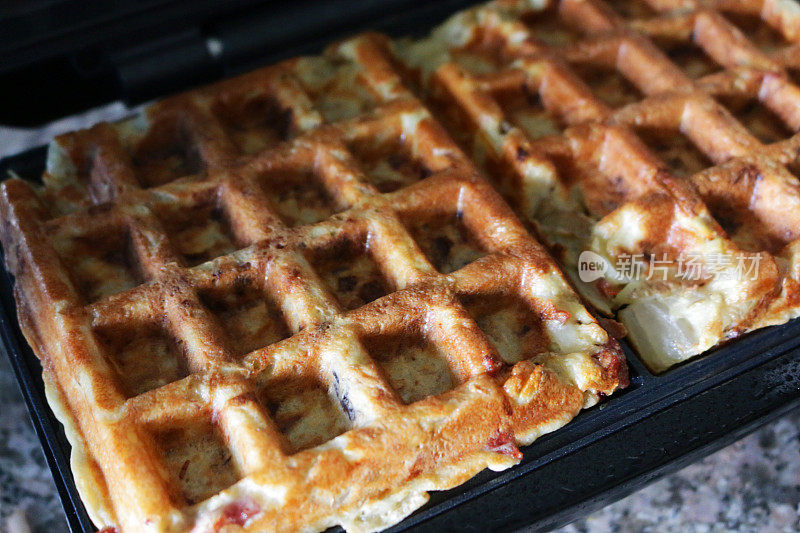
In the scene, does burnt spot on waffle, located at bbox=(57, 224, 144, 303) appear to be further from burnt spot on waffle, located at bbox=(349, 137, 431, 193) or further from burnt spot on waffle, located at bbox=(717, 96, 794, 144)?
burnt spot on waffle, located at bbox=(717, 96, 794, 144)

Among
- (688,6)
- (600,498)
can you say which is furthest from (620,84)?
(600,498)

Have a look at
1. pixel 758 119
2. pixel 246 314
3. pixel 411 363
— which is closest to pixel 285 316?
pixel 246 314

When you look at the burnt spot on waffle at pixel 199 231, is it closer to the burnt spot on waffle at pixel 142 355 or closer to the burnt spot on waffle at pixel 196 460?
the burnt spot on waffle at pixel 142 355

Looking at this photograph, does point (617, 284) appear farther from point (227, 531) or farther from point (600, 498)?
point (227, 531)

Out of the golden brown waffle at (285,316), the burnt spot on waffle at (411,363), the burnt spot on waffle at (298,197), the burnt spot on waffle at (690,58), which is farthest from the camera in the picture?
the burnt spot on waffle at (690,58)

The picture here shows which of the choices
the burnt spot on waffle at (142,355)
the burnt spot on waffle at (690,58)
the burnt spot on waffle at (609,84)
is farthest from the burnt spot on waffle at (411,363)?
the burnt spot on waffle at (690,58)
